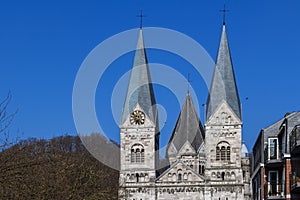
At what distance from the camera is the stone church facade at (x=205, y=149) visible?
289 feet

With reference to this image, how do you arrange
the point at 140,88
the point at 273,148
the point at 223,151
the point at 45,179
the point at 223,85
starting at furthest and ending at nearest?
1. the point at 140,88
2. the point at 223,85
3. the point at 223,151
4. the point at 273,148
5. the point at 45,179

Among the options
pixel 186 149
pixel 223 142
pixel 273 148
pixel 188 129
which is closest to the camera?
pixel 273 148

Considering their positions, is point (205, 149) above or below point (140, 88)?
below

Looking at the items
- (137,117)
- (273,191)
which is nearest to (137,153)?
(137,117)

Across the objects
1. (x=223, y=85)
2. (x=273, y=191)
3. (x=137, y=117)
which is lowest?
(x=273, y=191)

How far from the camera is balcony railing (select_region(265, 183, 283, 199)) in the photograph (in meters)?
42.4

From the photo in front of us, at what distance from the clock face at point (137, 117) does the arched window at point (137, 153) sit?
307 cm

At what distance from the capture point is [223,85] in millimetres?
91000

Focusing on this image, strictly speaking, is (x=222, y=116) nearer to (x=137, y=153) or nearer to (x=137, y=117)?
(x=137, y=117)

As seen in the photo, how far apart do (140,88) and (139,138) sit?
7.08 meters

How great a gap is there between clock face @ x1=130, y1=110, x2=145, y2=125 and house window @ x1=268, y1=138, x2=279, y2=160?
45958mm

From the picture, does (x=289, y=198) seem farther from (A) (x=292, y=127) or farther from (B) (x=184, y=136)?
(B) (x=184, y=136)

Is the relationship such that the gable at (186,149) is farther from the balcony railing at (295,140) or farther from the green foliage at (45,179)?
the balcony railing at (295,140)

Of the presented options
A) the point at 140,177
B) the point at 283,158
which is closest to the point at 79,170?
the point at 283,158
